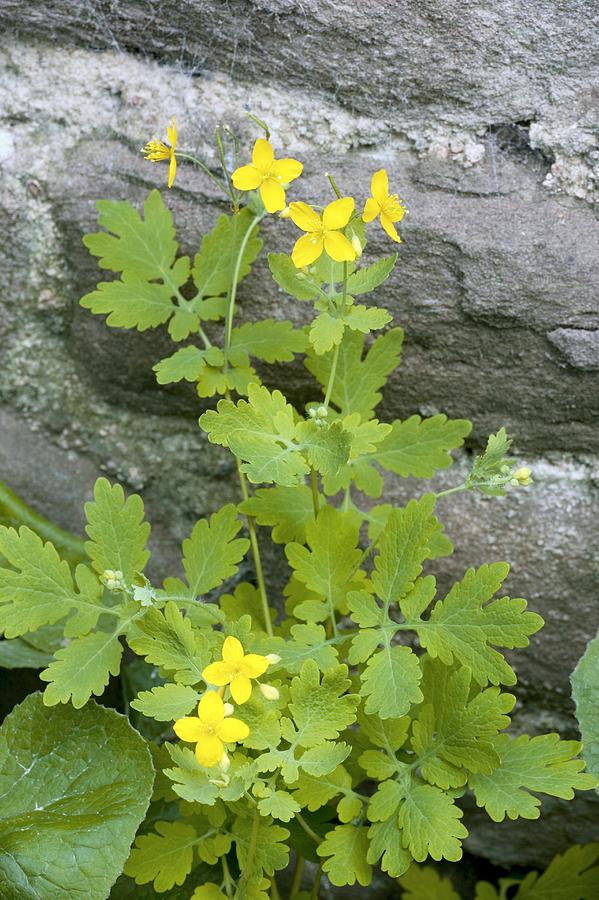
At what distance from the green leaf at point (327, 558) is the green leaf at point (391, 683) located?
0.12m

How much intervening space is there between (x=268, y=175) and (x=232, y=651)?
0.57 m

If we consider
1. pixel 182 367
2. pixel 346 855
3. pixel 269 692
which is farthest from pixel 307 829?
pixel 182 367

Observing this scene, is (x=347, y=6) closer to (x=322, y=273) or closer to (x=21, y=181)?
(x=322, y=273)

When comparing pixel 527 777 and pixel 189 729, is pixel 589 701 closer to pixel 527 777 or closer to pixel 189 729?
pixel 527 777

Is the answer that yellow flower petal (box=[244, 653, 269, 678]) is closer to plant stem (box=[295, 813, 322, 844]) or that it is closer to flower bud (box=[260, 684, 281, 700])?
flower bud (box=[260, 684, 281, 700])

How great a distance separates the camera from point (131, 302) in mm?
1278

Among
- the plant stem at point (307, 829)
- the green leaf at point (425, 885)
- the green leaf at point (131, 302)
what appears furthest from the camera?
the green leaf at point (425, 885)

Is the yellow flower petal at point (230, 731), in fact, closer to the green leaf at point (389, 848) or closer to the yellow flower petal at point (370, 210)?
the green leaf at point (389, 848)

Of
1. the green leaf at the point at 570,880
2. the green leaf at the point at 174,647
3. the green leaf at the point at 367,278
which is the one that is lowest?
the green leaf at the point at 570,880

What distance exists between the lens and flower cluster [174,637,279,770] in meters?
0.95

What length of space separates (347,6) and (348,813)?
110 cm

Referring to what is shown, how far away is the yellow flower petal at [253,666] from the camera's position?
0.98 metres

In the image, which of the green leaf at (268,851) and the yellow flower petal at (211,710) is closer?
the yellow flower petal at (211,710)

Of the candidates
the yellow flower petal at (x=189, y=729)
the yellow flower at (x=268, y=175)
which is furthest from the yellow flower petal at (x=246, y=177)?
the yellow flower petal at (x=189, y=729)
